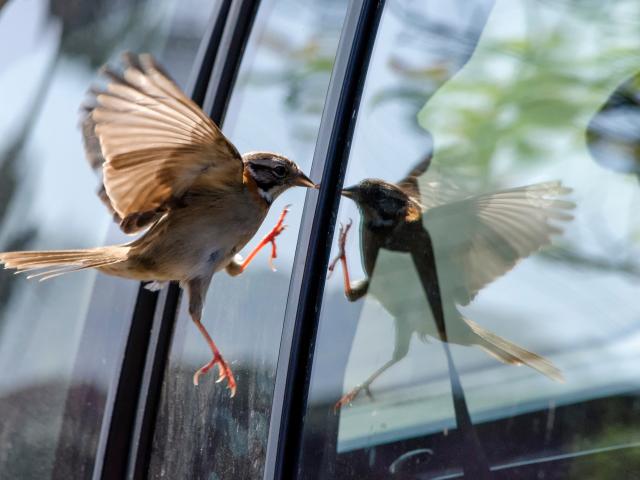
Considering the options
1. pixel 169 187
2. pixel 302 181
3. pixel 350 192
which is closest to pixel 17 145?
pixel 169 187

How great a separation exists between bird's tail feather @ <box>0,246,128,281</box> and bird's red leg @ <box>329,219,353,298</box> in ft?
3.12

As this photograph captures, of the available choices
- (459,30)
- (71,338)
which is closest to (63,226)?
(71,338)

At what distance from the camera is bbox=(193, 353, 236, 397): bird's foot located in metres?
2.31

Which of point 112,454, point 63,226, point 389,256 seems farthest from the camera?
point 63,226

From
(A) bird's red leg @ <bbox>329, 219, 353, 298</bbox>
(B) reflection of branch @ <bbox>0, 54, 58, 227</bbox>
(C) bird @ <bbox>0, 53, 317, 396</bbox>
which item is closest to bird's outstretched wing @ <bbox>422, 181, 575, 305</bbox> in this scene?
(A) bird's red leg @ <bbox>329, 219, 353, 298</bbox>

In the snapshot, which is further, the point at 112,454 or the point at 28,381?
the point at 28,381

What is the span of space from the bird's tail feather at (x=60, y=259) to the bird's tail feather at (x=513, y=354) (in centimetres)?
128

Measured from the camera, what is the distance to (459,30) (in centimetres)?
207

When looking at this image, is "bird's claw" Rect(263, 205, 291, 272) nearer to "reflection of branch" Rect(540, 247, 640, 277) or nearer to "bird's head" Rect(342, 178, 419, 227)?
"bird's head" Rect(342, 178, 419, 227)

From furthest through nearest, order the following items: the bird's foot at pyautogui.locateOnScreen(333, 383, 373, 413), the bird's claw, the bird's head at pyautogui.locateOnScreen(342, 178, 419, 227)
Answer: the bird's claw < the bird's head at pyautogui.locateOnScreen(342, 178, 419, 227) < the bird's foot at pyautogui.locateOnScreen(333, 383, 373, 413)

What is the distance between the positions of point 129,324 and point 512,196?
4.12 feet

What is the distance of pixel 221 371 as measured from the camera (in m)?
2.36

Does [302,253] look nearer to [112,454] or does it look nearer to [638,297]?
[638,297]

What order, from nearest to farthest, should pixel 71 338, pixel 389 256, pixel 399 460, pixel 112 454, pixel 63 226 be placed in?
pixel 399 460, pixel 389 256, pixel 112 454, pixel 71 338, pixel 63 226
